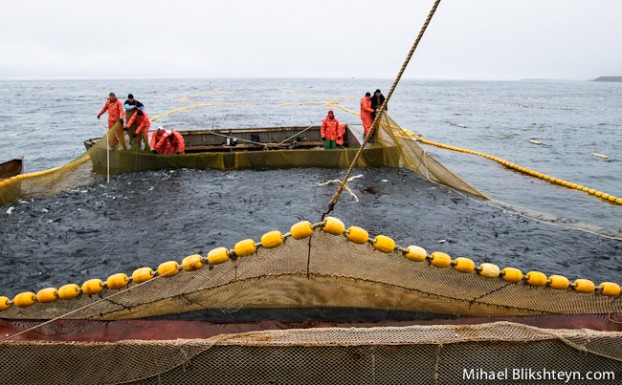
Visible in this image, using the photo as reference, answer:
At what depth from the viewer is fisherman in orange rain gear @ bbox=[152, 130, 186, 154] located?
13.8m

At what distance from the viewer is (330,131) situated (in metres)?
15.2

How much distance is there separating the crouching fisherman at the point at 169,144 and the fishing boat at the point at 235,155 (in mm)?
478

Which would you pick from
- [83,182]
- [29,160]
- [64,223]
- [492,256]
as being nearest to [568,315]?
[492,256]

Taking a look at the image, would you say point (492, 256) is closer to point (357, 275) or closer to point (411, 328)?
point (357, 275)

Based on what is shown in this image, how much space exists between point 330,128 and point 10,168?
10.2 metres

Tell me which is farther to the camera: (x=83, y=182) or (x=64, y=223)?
(x=83, y=182)

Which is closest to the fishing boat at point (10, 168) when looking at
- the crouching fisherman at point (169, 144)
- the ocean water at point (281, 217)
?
the ocean water at point (281, 217)

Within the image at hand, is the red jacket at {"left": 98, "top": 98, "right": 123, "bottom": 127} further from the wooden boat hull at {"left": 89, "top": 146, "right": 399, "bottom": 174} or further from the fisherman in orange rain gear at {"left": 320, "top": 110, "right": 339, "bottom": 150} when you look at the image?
the fisherman in orange rain gear at {"left": 320, "top": 110, "right": 339, "bottom": 150}

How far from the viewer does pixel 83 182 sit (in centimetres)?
1243

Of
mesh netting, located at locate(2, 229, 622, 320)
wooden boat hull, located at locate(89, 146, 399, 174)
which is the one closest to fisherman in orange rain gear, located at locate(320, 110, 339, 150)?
wooden boat hull, located at locate(89, 146, 399, 174)

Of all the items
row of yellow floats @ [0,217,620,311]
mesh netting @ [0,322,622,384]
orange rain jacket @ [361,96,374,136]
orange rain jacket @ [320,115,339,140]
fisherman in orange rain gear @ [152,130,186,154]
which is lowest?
mesh netting @ [0,322,622,384]

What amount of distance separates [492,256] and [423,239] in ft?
4.90

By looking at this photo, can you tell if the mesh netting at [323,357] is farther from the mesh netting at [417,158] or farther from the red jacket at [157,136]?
the red jacket at [157,136]

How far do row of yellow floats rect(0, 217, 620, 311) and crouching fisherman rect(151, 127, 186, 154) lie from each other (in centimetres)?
970
